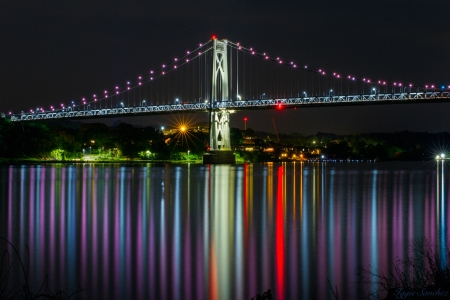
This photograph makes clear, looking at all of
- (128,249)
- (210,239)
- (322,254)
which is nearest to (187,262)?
(128,249)

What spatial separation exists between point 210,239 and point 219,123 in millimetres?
52607

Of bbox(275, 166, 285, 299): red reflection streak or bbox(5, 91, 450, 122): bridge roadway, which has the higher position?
bbox(5, 91, 450, 122): bridge roadway

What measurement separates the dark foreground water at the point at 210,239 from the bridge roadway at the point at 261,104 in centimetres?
3674

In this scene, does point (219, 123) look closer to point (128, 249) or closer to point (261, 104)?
point (261, 104)

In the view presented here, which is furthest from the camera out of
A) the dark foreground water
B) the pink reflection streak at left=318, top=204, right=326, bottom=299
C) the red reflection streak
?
the dark foreground water

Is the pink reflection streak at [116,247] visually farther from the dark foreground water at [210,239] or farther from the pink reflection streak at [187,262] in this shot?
the pink reflection streak at [187,262]

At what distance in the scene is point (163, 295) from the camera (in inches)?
324

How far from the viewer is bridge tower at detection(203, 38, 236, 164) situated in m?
64.5

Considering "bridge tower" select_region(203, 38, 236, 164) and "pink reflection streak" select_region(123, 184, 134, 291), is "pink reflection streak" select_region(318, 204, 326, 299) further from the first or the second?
"bridge tower" select_region(203, 38, 236, 164)

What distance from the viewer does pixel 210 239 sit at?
13.0 metres

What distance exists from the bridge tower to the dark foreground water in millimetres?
40367

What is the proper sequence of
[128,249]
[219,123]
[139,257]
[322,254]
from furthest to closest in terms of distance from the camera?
[219,123] < [128,249] < [322,254] < [139,257]

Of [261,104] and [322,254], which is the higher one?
[261,104]

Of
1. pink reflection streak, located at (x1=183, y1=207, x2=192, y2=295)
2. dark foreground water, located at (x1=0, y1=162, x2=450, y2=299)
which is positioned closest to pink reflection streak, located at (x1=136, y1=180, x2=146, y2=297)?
dark foreground water, located at (x1=0, y1=162, x2=450, y2=299)
